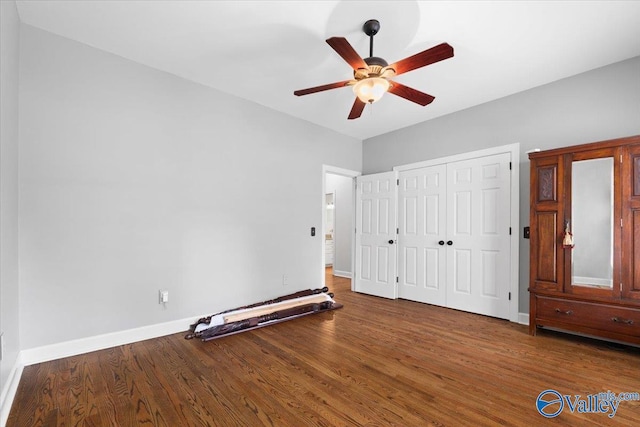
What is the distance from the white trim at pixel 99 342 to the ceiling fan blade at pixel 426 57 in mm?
3188

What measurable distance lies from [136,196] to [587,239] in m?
4.38

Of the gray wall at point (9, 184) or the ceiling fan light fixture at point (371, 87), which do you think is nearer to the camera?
the gray wall at point (9, 184)

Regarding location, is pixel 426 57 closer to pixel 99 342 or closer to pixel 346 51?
pixel 346 51

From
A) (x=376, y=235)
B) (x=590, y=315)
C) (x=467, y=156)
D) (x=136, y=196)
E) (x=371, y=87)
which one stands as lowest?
(x=590, y=315)

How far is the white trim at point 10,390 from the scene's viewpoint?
166 cm

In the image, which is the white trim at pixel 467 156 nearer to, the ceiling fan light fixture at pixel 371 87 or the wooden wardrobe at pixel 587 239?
the wooden wardrobe at pixel 587 239

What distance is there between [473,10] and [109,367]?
13.0ft

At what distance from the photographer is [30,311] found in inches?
89.7

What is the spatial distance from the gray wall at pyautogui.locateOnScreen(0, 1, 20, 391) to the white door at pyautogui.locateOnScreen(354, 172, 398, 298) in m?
4.16

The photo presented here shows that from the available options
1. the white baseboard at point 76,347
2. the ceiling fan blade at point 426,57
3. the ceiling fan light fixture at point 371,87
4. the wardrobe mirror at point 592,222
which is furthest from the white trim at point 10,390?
the wardrobe mirror at point 592,222

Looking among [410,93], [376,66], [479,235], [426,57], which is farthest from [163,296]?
[479,235]

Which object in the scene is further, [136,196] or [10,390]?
[136,196]

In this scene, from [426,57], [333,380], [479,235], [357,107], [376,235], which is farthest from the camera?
[376,235]

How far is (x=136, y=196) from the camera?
2.81 metres
